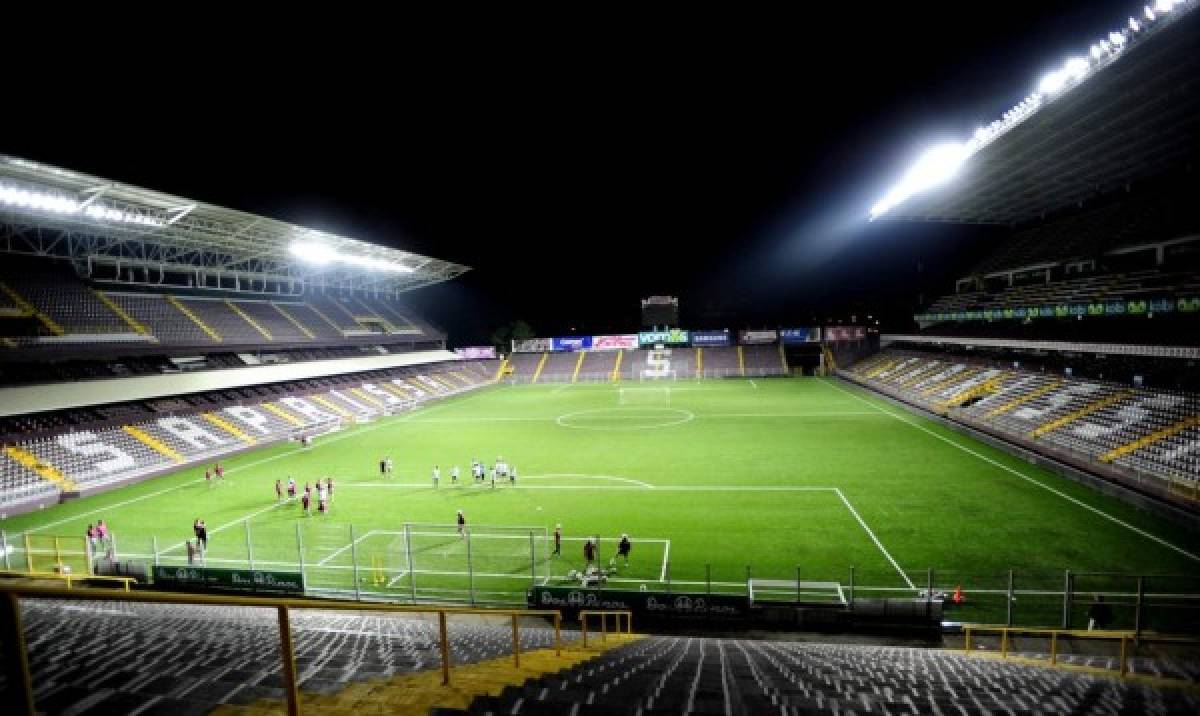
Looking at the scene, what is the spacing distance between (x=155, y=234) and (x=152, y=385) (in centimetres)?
996

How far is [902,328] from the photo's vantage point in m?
63.2

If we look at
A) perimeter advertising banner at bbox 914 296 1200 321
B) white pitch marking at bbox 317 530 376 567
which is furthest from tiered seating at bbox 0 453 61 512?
perimeter advertising banner at bbox 914 296 1200 321

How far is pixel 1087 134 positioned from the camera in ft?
98.8

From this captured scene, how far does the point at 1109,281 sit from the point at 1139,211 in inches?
238

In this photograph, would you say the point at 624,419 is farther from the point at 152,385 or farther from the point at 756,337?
the point at 756,337

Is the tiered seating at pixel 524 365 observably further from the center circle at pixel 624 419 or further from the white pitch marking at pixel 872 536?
the white pitch marking at pixel 872 536

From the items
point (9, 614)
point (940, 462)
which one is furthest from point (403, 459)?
point (9, 614)

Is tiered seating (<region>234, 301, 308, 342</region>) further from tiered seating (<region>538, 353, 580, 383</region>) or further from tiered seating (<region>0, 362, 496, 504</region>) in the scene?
tiered seating (<region>538, 353, 580, 383</region>)

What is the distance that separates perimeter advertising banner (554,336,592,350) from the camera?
78.5 m

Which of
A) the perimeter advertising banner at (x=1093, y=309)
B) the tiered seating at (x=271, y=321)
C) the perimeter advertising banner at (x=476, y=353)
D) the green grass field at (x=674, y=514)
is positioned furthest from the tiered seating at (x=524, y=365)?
the perimeter advertising banner at (x=1093, y=309)

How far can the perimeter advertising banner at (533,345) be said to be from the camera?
79500mm

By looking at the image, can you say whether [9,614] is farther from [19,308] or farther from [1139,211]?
[1139,211]

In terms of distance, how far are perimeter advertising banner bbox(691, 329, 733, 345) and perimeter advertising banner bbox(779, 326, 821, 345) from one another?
277 inches

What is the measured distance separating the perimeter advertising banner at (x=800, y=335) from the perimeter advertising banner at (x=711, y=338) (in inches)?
277
